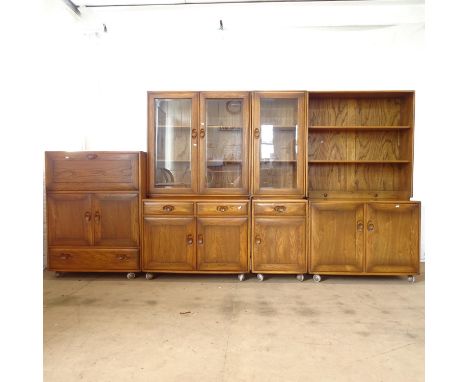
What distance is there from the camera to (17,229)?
2.31 feet

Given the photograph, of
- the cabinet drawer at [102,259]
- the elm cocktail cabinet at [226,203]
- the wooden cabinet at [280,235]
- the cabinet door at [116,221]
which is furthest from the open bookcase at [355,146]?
the cabinet drawer at [102,259]

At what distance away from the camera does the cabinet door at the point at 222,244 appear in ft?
10.0

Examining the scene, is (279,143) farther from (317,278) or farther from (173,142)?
(317,278)

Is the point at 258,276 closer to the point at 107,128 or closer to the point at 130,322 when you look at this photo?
the point at 130,322

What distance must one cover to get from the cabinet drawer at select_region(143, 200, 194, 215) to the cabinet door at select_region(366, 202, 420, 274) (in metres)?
1.77

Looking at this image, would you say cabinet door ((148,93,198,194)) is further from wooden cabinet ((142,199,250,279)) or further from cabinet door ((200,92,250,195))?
wooden cabinet ((142,199,250,279))

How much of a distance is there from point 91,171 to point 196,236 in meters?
1.24

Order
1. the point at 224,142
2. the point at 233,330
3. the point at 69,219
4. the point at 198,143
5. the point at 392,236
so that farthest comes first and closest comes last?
the point at 224,142, the point at 198,143, the point at 69,219, the point at 392,236, the point at 233,330

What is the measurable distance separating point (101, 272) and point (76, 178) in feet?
3.38

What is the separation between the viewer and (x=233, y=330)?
2076 mm

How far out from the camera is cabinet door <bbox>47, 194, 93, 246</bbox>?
3.11 m

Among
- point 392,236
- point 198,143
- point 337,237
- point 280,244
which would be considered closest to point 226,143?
point 198,143

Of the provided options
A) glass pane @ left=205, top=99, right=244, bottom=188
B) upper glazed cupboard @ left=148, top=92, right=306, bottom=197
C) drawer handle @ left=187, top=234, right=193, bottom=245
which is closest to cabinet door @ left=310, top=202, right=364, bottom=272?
upper glazed cupboard @ left=148, top=92, right=306, bottom=197

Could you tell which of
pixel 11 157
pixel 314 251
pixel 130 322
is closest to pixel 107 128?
pixel 130 322
